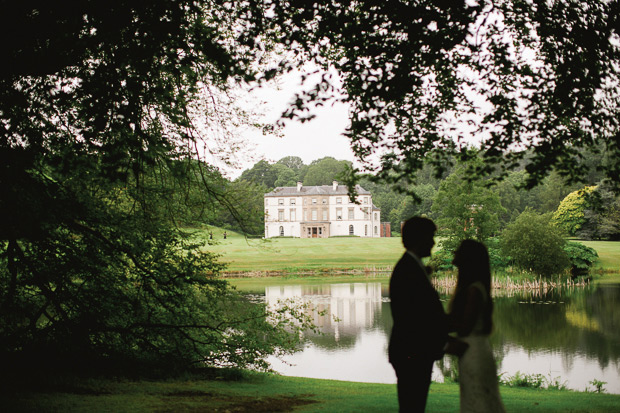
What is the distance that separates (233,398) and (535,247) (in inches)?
1180

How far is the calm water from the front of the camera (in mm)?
13594

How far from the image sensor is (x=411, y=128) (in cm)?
675

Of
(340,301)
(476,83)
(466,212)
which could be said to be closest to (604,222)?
(466,212)

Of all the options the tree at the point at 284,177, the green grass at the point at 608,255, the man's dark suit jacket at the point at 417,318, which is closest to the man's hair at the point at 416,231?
the man's dark suit jacket at the point at 417,318

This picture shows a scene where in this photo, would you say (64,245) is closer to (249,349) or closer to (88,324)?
(88,324)

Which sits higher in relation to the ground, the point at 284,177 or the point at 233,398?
the point at 284,177

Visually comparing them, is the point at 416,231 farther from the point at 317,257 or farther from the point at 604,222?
the point at 604,222

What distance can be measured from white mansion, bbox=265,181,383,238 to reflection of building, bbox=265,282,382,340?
160 feet

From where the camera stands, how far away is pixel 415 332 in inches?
150

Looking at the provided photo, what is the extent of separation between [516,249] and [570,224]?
25.6m

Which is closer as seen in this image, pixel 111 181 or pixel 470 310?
pixel 470 310

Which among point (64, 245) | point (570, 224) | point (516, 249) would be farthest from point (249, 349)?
point (570, 224)

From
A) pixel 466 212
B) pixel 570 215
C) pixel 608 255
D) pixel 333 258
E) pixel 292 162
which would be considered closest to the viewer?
pixel 466 212

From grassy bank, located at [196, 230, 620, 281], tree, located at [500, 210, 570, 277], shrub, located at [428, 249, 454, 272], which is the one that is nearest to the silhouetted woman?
shrub, located at [428, 249, 454, 272]
